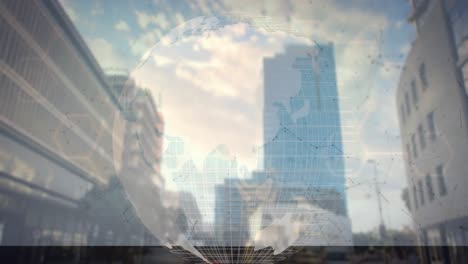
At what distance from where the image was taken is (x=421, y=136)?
12.6 ft

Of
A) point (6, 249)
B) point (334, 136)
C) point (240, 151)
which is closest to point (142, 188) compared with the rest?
point (240, 151)

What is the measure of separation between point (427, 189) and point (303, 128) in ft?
7.03

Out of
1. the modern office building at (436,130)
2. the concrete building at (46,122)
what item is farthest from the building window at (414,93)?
the concrete building at (46,122)

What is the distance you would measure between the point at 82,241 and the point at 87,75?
7.97ft

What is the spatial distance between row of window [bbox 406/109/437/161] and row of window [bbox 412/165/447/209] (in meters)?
0.27

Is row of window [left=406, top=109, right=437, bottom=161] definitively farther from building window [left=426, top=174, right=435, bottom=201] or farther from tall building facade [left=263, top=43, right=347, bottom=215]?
tall building facade [left=263, top=43, right=347, bottom=215]

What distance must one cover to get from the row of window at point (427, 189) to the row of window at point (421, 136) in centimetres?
27

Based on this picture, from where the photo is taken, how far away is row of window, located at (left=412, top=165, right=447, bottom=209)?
3596 millimetres

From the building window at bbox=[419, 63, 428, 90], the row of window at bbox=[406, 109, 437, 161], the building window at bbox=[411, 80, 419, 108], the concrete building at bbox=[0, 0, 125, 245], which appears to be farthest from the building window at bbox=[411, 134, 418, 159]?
the concrete building at bbox=[0, 0, 125, 245]

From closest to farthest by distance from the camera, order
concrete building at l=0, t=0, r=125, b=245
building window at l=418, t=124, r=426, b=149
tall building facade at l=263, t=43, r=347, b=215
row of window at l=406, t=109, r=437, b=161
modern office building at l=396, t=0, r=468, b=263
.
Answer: tall building facade at l=263, t=43, r=347, b=215 < modern office building at l=396, t=0, r=468, b=263 < row of window at l=406, t=109, r=437, b=161 < building window at l=418, t=124, r=426, b=149 < concrete building at l=0, t=0, r=125, b=245

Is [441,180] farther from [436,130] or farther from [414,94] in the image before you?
[414,94]

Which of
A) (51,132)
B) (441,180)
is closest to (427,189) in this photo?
(441,180)

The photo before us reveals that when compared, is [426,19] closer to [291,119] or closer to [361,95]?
[361,95]

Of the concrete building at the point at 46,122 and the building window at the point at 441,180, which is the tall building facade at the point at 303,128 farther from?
the concrete building at the point at 46,122
